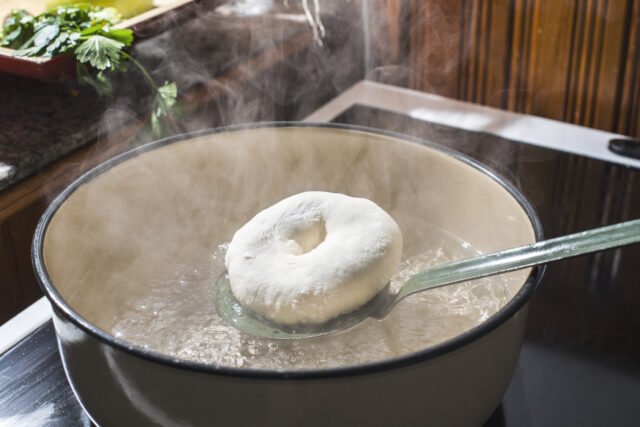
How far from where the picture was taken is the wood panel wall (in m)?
1.14

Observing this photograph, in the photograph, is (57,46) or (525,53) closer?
(57,46)

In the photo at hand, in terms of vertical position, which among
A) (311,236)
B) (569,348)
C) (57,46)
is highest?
(57,46)

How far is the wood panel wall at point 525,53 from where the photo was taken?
114 centimetres

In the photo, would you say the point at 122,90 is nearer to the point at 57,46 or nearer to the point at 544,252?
the point at 57,46

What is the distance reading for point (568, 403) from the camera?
54 cm

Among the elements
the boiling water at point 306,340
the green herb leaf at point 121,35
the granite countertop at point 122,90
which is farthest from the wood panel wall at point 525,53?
the boiling water at point 306,340

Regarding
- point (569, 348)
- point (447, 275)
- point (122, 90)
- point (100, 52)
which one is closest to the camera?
point (447, 275)

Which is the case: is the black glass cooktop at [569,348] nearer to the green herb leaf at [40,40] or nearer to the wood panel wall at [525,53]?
the wood panel wall at [525,53]

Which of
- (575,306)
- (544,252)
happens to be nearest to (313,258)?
(544,252)

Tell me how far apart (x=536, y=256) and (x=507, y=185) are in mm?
139

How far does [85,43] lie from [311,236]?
0.54 m

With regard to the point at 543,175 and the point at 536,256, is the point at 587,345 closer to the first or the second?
the point at 536,256

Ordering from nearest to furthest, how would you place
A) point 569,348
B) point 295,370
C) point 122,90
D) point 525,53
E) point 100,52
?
point 295,370 < point 569,348 < point 100,52 < point 122,90 < point 525,53

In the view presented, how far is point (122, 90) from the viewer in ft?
3.71
